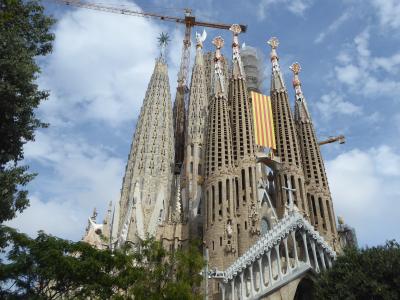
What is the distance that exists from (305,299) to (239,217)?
7.78m

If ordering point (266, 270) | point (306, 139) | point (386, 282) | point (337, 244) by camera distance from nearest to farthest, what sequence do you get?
point (386, 282) < point (266, 270) < point (337, 244) < point (306, 139)

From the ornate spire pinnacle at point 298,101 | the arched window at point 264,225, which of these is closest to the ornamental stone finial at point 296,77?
the ornate spire pinnacle at point 298,101

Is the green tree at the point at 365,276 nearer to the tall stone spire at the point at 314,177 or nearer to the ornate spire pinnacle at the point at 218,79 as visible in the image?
the tall stone spire at the point at 314,177

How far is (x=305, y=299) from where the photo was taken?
2219 cm

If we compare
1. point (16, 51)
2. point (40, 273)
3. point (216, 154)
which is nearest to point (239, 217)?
point (216, 154)

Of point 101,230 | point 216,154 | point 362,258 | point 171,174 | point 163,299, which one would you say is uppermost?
point 171,174

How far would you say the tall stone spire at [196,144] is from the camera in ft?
114

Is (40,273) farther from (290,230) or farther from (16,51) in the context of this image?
(290,230)

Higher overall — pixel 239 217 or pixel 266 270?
pixel 239 217

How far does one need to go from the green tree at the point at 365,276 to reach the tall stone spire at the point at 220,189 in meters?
8.70

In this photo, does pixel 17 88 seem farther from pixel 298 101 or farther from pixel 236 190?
pixel 298 101

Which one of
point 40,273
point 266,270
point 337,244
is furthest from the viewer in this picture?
point 337,244

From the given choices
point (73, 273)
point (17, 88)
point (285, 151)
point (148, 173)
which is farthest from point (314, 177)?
point (17, 88)

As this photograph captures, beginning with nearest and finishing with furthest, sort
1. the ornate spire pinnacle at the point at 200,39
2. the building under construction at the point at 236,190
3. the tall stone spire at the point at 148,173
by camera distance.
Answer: the building under construction at the point at 236,190 → the tall stone spire at the point at 148,173 → the ornate spire pinnacle at the point at 200,39
